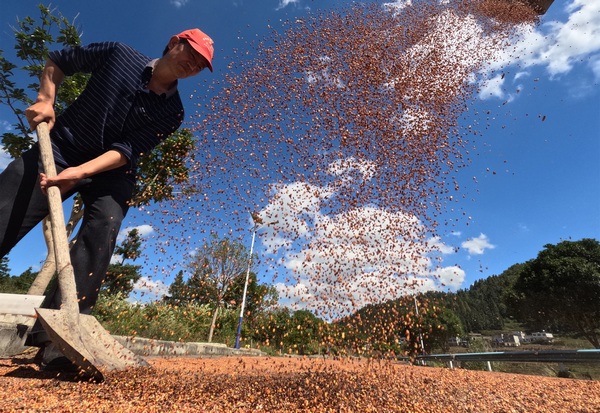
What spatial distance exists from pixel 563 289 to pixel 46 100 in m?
27.4

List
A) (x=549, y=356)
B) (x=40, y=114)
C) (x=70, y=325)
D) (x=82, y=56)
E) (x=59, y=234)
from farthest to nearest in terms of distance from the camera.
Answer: (x=549, y=356)
(x=82, y=56)
(x=40, y=114)
(x=59, y=234)
(x=70, y=325)

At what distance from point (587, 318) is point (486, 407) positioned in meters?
25.1

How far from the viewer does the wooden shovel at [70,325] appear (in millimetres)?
1583

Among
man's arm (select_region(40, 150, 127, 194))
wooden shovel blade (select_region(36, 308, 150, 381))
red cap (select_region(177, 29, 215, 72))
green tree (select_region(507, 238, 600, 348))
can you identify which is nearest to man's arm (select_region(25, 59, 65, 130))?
man's arm (select_region(40, 150, 127, 194))

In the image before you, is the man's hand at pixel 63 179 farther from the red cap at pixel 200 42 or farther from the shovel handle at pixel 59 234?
the red cap at pixel 200 42

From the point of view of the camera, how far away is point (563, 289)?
2073cm

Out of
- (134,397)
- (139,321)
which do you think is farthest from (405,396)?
(139,321)

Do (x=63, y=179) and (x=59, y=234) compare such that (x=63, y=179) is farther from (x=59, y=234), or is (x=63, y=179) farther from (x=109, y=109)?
(x=109, y=109)

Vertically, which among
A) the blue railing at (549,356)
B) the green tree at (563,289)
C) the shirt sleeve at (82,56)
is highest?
the green tree at (563,289)

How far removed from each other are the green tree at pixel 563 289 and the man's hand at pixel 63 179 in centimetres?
2676

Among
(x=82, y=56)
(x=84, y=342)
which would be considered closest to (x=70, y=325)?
(x=84, y=342)

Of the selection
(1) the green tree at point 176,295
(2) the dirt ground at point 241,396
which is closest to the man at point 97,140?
(2) the dirt ground at point 241,396

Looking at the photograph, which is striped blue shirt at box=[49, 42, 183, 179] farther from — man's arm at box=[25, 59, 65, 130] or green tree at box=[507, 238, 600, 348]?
green tree at box=[507, 238, 600, 348]

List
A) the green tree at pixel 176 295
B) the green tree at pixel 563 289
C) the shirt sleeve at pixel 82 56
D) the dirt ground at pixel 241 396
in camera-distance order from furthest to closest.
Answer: the green tree at pixel 563 289 → the green tree at pixel 176 295 → the shirt sleeve at pixel 82 56 → the dirt ground at pixel 241 396
